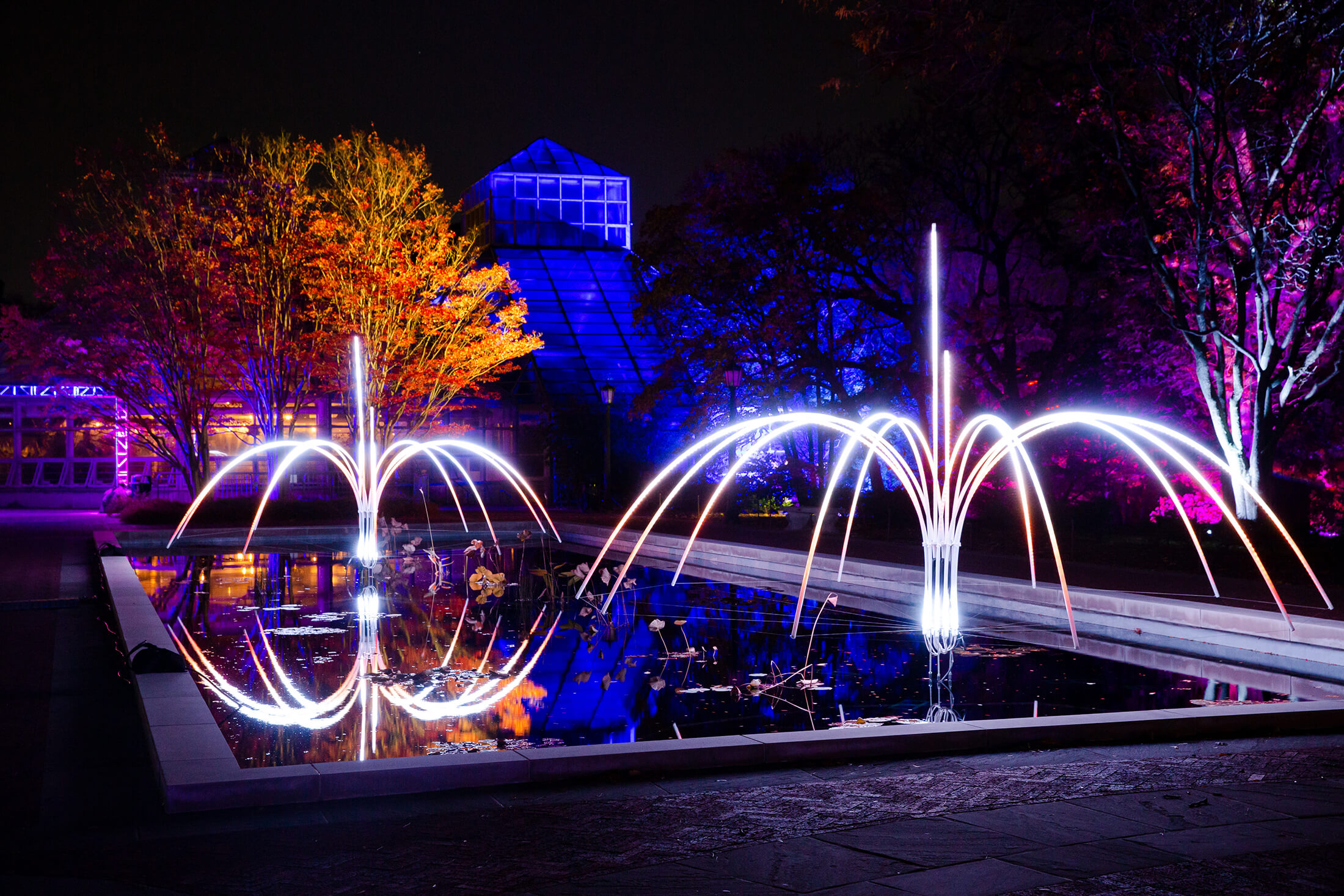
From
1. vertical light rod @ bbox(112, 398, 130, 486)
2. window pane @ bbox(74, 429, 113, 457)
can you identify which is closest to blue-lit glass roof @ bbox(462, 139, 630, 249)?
vertical light rod @ bbox(112, 398, 130, 486)

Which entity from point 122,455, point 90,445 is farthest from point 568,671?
point 90,445

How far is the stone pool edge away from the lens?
6461mm

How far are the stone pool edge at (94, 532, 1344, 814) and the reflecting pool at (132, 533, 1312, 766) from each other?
0.63 meters

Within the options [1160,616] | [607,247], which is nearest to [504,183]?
[607,247]

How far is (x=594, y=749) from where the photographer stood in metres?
7.14

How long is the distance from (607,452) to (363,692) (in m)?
26.4

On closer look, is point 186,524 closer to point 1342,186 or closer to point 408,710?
point 408,710

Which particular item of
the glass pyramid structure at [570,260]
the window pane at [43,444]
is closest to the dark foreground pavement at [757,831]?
the glass pyramid structure at [570,260]

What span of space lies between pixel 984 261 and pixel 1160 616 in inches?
666

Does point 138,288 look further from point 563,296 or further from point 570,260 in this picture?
point 570,260

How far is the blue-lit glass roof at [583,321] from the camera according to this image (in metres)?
43.3

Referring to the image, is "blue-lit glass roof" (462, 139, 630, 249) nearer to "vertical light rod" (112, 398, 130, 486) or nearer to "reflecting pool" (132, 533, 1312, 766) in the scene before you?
"vertical light rod" (112, 398, 130, 486)

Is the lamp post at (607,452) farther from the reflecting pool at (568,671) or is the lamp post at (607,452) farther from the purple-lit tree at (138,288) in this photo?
the reflecting pool at (568,671)

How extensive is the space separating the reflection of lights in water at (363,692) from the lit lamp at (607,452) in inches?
890
